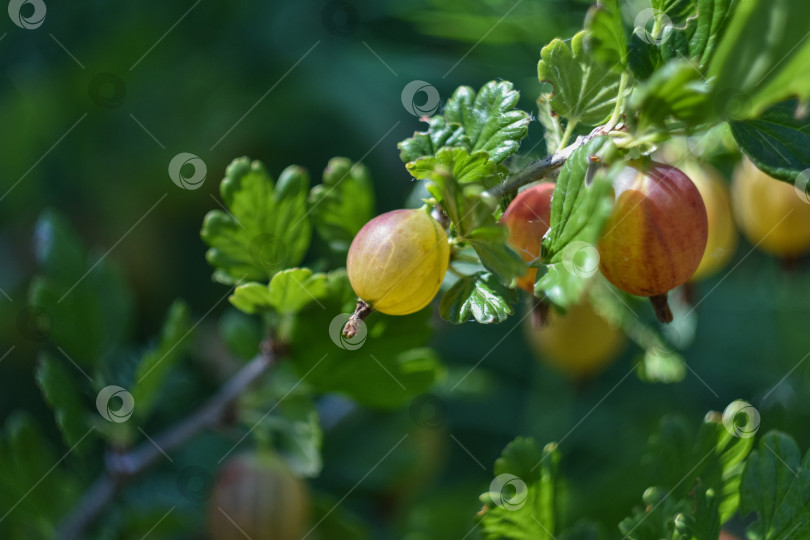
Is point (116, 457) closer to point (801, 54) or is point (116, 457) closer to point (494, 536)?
point (494, 536)

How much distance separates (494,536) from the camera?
1.86 ft

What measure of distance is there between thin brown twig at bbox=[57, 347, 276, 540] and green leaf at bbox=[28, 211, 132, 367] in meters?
0.13

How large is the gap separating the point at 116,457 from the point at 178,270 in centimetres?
43

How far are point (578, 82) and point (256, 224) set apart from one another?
0.27 metres

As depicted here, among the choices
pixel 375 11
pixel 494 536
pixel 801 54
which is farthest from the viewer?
pixel 375 11

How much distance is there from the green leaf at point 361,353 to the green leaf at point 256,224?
52 mm

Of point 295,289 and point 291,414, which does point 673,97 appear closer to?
point 295,289

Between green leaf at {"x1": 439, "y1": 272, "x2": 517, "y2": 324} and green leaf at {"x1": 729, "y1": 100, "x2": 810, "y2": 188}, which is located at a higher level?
green leaf at {"x1": 439, "y1": 272, "x2": 517, "y2": 324}

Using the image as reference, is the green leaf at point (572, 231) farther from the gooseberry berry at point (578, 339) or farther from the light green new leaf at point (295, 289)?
the gooseberry berry at point (578, 339)

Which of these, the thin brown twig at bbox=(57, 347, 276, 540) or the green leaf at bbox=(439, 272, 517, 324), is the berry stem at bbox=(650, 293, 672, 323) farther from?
the thin brown twig at bbox=(57, 347, 276, 540)

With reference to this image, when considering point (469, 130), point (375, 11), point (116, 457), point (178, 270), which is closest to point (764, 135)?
point (469, 130)

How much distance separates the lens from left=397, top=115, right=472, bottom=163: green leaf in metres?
0.50

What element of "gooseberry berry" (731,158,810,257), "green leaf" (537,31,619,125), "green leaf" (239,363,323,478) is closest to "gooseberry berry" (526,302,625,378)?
"gooseberry berry" (731,158,810,257)

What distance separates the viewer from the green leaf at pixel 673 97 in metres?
0.37
